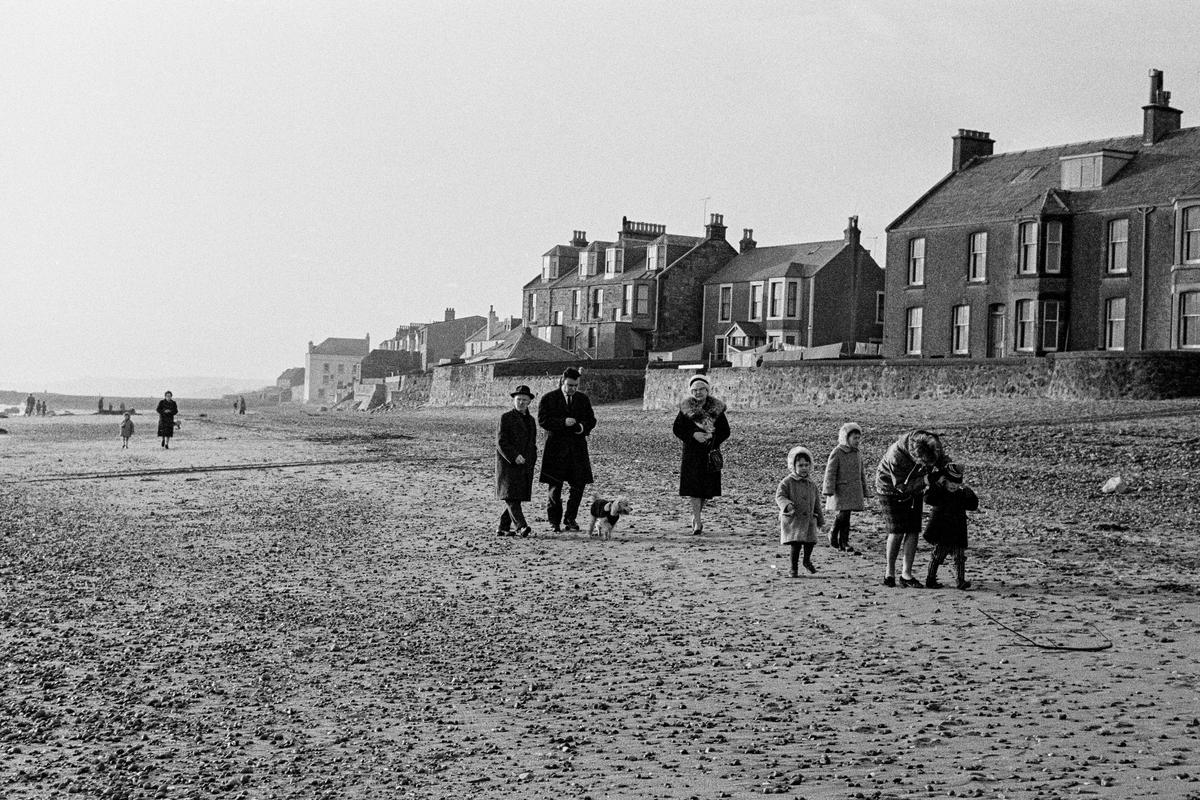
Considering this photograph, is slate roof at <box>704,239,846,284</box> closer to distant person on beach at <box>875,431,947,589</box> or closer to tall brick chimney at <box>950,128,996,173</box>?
tall brick chimney at <box>950,128,996,173</box>

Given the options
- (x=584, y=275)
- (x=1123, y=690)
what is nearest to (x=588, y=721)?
(x=1123, y=690)

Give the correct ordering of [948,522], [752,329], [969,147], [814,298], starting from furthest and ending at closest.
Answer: [752,329] < [814,298] < [969,147] < [948,522]

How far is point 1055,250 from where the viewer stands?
1624 inches

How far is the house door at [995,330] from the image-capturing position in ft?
143

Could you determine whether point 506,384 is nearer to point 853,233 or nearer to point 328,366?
point 853,233

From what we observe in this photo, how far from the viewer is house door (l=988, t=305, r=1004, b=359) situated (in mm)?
43438

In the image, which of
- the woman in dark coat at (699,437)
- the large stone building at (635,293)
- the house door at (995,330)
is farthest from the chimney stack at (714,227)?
the woman in dark coat at (699,437)

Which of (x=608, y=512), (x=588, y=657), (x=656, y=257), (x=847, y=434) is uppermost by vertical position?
(x=656, y=257)

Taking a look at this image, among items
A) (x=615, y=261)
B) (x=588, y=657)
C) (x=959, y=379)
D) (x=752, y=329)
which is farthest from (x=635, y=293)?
(x=588, y=657)

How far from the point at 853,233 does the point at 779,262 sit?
421cm

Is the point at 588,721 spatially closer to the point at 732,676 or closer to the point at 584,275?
the point at 732,676

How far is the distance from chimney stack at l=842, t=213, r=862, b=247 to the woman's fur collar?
51.1m

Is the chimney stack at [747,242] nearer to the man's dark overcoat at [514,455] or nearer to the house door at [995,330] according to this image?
the house door at [995,330]

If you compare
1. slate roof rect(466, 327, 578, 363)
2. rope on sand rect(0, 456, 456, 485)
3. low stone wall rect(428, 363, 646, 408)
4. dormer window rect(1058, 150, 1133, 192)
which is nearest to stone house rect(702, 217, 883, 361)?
low stone wall rect(428, 363, 646, 408)
